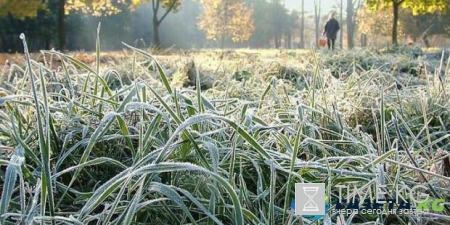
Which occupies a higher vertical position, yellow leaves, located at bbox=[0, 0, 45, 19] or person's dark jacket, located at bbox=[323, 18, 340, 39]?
yellow leaves, located at bbox=[0, 0, 45, 19]

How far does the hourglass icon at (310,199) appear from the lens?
27.1 inches

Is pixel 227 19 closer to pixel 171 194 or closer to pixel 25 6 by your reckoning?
pixel 25 6

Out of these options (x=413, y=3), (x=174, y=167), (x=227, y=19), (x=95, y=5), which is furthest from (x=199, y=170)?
(x=227, y=19)

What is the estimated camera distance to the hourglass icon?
27.1 inches

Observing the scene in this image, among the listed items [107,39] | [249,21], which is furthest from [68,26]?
[249,21]

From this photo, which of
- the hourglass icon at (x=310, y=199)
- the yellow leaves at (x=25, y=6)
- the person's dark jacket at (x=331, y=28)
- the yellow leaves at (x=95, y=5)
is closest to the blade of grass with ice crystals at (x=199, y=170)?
the hourglass icon at (x=310, y=199)

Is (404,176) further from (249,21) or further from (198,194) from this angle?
(249,21)

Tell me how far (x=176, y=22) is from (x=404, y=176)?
130 feet

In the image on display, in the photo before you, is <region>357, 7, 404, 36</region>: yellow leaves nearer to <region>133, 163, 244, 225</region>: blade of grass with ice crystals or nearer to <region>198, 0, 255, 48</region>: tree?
<region>198, 0, 255, 48</region>: tree

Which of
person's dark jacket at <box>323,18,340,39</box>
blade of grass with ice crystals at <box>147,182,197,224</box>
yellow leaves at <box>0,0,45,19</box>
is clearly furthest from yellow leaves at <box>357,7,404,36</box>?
blade of grass with ice crystals at <box>147,182,197,224</box>

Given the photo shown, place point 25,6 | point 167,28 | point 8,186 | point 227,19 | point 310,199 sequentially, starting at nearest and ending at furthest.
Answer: point 8,186 → point 310,199 → point 25,6 → point 227,19 → point 167,28

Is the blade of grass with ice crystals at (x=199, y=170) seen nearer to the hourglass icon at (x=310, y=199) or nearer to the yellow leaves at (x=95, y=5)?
the hourglass icon at (x=310, y=199)

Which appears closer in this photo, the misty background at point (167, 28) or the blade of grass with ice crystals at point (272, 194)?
the blade of grass with ice crystals at point (272, 194)

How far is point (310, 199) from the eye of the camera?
2.32 ft
